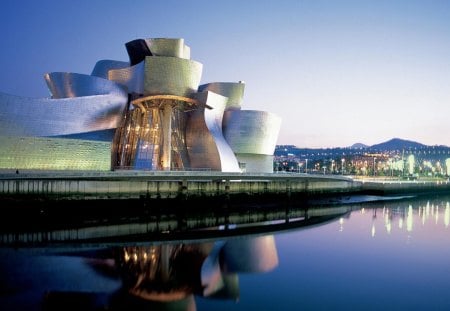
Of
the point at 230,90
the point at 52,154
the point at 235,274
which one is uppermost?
the point at 230,90

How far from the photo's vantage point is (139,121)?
31.8 m

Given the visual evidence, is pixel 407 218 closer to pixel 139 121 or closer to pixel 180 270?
pixel 180 270

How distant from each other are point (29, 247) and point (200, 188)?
550 inches

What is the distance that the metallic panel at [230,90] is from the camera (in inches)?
1407

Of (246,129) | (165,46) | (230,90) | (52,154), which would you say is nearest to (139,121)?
(165,46)

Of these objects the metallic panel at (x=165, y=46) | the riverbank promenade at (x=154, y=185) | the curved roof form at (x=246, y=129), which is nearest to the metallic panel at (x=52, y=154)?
the riverbank promenade at (x=154, y=185)

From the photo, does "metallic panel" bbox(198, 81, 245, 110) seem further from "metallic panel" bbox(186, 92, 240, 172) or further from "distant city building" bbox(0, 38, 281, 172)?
"metallic panel" bbox(186, 92, 240, 172)

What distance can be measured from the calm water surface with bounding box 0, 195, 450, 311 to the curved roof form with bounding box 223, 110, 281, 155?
1831 centimetres

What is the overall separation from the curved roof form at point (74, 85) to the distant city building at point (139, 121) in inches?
2.6

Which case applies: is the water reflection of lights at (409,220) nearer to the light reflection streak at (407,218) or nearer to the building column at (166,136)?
the light reflection streak at (407,218)

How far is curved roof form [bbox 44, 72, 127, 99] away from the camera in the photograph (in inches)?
1106

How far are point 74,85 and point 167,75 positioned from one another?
656 centimetres

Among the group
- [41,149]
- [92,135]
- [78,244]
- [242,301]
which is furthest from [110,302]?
[92,135]

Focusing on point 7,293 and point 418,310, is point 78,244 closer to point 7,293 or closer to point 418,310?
point 7,293
